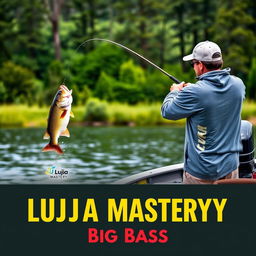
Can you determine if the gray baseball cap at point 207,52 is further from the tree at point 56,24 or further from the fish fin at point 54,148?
the tree at point 56,24

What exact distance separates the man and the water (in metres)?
7.80

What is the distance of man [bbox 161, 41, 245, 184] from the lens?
397 centimetres

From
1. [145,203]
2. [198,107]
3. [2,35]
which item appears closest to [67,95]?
[198,107]

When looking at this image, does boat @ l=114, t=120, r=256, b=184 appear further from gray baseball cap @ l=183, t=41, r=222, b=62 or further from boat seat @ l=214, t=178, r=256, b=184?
gray baseball cap @ l=183, t=41, r=222, b=62

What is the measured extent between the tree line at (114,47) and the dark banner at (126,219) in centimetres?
2342

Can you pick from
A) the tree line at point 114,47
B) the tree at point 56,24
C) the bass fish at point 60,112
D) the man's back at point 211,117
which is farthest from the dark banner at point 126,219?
the tree at point 56,24

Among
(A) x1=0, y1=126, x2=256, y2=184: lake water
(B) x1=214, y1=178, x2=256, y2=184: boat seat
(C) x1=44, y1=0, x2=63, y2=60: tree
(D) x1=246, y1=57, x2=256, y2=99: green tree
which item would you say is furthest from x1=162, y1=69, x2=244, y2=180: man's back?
(C) x1=44, y1=0, x2=63, y2=60: tree

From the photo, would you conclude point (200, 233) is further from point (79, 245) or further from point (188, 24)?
point (188, 24)

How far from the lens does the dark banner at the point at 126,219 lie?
138 inches

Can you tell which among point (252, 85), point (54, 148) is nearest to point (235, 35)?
point (252, 85)

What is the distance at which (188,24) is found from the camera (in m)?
38.2

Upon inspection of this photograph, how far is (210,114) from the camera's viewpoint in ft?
13.0

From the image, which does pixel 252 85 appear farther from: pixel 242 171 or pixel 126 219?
pixel 126 219

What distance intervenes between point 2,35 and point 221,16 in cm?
1083
